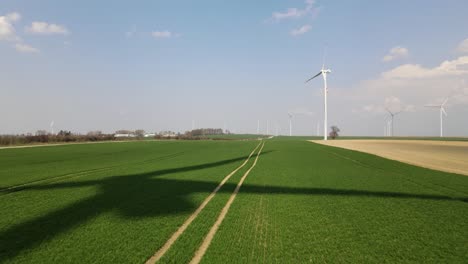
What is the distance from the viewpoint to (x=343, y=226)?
823 cm

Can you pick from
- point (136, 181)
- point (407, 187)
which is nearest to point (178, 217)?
point (136, 181)

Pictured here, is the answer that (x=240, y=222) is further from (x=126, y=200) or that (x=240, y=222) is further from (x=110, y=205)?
(x=126, y=200)

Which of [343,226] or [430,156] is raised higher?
[343,226]

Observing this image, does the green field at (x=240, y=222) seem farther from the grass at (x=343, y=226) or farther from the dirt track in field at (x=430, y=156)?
the dirt track in field at (x=430, y=156)

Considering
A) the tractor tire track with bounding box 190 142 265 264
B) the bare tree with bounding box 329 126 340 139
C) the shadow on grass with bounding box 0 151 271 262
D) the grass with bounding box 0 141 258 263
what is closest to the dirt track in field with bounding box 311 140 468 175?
the tractor tire track with bounding box 190 142 265 264

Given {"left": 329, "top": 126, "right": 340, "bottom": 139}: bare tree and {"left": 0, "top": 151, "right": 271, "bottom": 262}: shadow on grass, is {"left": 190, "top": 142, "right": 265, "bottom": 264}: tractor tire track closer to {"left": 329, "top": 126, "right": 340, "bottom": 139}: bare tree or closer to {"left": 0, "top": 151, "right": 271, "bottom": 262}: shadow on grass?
{"left": 0, "top": 151, "right": 271, "bottom": 262}: shadow on grass

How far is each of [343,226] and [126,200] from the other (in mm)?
7148

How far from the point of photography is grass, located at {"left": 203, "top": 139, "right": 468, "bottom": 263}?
245 inches

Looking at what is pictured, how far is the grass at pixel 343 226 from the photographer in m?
6.21

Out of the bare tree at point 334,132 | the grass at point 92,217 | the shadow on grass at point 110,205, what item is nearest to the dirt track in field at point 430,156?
the shadow on grass at point 110,205

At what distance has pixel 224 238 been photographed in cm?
709

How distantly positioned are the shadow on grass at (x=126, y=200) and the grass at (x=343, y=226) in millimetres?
253

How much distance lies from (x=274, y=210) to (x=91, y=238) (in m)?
5.25

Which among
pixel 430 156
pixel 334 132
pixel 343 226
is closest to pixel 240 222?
pixel 343 226
